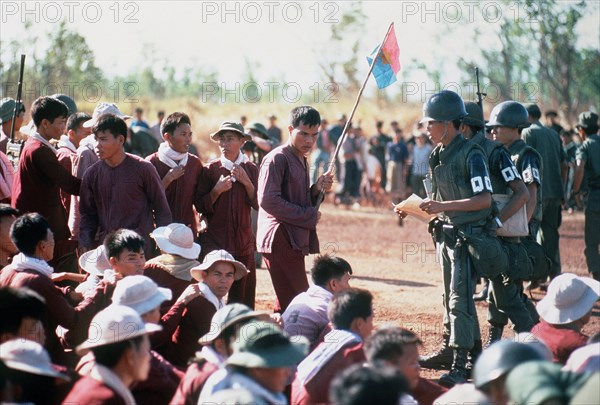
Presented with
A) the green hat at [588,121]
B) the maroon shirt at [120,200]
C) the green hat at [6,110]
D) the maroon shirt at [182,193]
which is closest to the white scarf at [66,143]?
the maroon shirt at [182,193]

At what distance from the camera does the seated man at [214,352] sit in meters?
5.30

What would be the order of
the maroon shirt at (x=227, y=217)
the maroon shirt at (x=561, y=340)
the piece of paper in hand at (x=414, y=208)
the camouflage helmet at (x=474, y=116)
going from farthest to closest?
1. the maroon shirt at (x=227, y=217)
2. the camouflage helmet at (x=474, y=116)
3. the piece of paper in hand at (x=414, y=208)
4. the maroon shirt at (x=561, y=340)

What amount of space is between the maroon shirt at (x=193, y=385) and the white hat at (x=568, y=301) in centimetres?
233

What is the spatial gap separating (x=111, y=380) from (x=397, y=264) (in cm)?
1042

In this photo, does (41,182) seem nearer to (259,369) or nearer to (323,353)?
(323,353)

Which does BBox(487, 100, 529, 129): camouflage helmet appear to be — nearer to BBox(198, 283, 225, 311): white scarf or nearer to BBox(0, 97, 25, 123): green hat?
BBox(198, 283, 225, 311): white scarf

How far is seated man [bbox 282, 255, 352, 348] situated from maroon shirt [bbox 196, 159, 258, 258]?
1590mm

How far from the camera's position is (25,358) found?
15.9ft

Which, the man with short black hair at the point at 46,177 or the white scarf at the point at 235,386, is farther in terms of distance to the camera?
the man with short black hair at the point at 46,177

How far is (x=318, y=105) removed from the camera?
40500mm

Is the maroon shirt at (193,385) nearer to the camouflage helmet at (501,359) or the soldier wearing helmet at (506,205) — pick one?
the camouflage helmet at (501,359)

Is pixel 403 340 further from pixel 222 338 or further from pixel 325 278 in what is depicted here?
pixel 325 278

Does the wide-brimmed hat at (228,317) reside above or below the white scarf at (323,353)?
→ above

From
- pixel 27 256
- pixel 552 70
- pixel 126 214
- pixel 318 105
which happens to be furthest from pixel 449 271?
pixel 318 105
